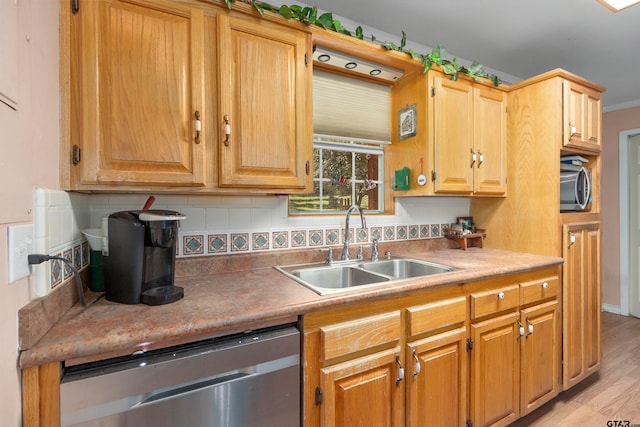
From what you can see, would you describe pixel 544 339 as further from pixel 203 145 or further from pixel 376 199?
pixel 203 145

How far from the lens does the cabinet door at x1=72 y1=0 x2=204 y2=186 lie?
1.03m

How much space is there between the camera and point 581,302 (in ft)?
6.73

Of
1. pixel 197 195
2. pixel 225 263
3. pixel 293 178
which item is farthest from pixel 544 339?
pixel 197 195

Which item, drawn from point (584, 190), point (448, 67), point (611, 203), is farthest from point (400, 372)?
point (611, 203)

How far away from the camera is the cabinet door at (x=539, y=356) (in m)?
1.71

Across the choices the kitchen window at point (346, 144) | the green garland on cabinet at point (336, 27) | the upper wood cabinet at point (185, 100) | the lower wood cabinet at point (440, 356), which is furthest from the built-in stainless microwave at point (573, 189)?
the upper wood cabinet at point (185, 100)

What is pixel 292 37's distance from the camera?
1397mm

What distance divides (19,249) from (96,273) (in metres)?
0.46

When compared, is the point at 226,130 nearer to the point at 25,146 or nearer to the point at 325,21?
the point at 25,146

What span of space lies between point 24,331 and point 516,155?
8.67 feet

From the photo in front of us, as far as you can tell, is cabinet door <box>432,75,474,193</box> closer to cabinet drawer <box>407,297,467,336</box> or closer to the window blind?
the window blind

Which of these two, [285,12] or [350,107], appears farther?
[350,107]

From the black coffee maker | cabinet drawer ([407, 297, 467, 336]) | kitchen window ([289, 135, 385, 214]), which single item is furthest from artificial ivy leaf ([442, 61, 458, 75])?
the black coffee maker

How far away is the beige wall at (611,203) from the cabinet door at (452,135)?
2811mm
